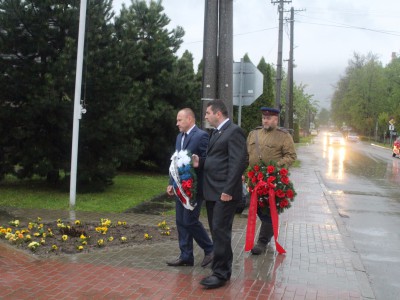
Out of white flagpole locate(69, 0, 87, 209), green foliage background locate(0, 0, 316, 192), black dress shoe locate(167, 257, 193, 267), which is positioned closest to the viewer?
black dress shoe locate(167, 257, 193, 267)

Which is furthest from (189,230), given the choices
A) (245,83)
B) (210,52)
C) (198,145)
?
(245,83)

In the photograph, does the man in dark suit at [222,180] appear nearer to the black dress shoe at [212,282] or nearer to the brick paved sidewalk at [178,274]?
the black dress shoe at [212,282]

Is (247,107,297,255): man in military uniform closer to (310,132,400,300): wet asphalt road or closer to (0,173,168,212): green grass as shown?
(310,132,400,300): wet asphalt road

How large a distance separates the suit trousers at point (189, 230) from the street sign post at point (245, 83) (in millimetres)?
5101

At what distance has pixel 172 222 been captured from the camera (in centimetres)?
833

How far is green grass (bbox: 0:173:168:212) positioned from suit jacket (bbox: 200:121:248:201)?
4.56 meters

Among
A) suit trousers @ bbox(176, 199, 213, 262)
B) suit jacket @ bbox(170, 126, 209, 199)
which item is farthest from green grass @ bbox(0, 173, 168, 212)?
suit jacket @ bbox(170, 126, 209, 199)

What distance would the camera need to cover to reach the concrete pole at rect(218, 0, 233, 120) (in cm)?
946

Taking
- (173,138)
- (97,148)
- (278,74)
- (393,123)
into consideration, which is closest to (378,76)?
(393,123)

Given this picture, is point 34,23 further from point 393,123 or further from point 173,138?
point 393,123

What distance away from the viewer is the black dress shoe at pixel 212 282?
4949 millimetres

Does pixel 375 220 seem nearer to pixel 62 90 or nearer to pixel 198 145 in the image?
pixel 198 145

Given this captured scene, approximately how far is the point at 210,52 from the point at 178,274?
17.1ft

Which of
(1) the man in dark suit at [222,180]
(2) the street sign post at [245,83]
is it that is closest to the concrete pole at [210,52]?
(2) the street sign post at [245,83]
